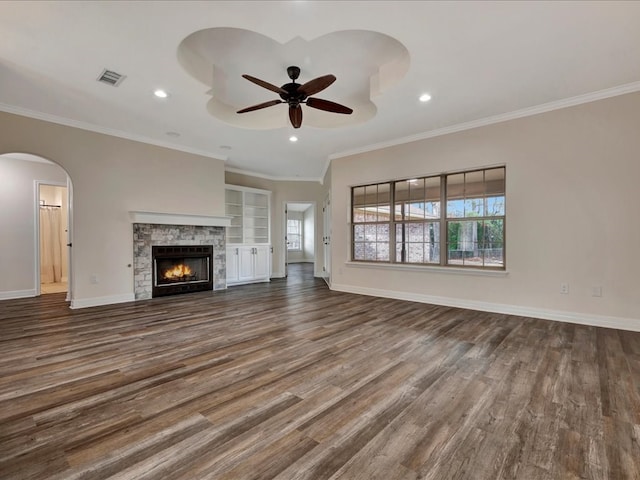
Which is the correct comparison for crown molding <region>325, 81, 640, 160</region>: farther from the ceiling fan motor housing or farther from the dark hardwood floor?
the dark hardwood floor

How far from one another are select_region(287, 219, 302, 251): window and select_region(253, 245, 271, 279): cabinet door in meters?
5.93

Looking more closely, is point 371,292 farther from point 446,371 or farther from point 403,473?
point 403,473

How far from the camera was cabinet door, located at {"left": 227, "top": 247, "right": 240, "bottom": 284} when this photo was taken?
6.92 metres

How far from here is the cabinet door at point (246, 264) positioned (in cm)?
717

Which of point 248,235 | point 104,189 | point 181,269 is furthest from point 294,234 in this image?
point 104,189

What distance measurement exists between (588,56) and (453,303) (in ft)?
11.1

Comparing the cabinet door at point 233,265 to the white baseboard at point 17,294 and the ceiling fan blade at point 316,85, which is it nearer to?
the white baseboard at point 17,294

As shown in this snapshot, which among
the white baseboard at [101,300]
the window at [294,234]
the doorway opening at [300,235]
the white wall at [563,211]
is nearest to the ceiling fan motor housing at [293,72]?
the white wall at [563,211]

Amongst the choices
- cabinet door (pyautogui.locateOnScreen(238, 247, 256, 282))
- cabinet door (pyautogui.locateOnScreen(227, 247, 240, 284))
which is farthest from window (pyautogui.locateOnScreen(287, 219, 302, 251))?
cabinet door (pyautogui.locateOnScreen(227, 247, 240, 284))

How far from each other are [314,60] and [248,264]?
5080mm

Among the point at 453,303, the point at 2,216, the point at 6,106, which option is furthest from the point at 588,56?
the point at 2,216

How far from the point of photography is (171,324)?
374 centimetres

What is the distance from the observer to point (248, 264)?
7324mm

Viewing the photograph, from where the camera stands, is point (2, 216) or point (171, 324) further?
point (2, 216)
